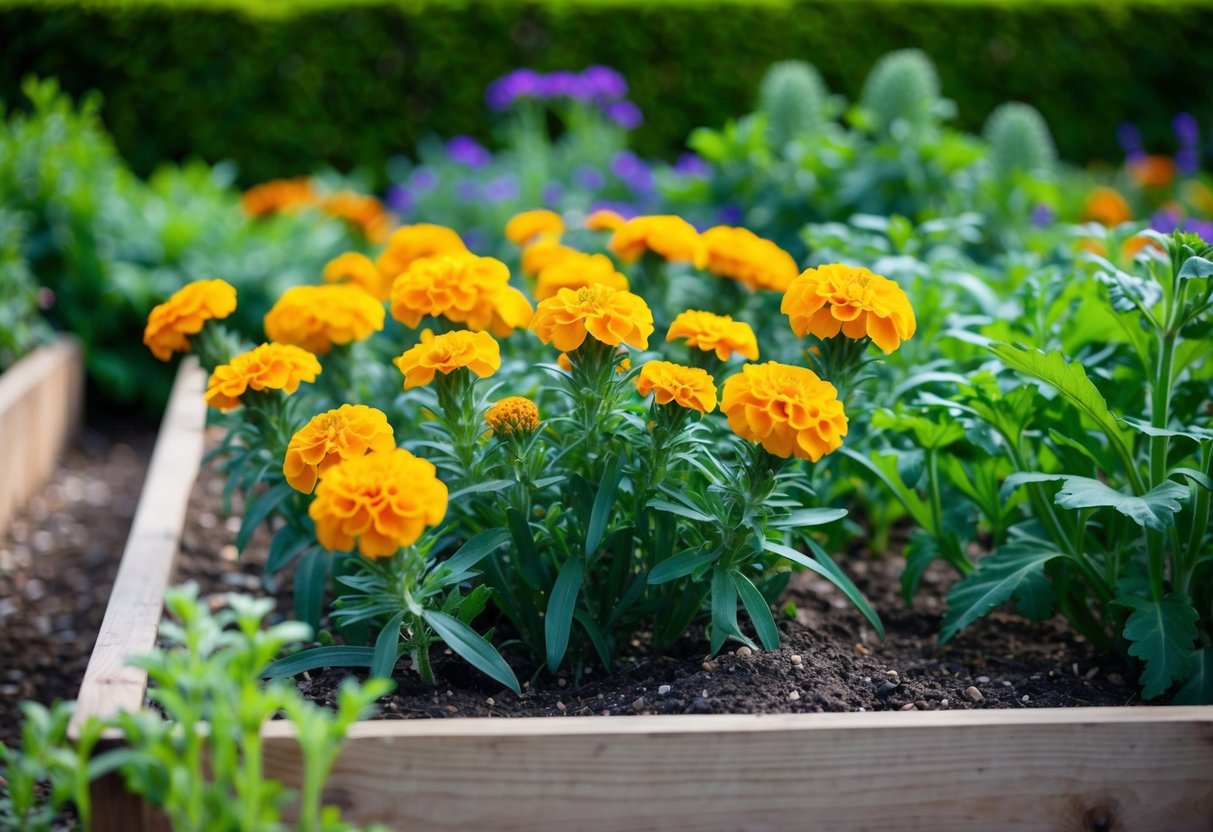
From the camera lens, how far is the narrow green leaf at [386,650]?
169 centimetres

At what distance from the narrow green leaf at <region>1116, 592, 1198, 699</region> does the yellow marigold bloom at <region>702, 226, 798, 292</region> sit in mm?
917

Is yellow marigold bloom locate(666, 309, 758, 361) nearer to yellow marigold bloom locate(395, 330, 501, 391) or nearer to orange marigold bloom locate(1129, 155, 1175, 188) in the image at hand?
yellow marigold bloom locate(395, 330, 501, 391)

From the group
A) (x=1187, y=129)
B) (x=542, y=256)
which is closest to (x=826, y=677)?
(x=542, y=256)

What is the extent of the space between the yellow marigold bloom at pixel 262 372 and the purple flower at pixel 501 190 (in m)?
2.87

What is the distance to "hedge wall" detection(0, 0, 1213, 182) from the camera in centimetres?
569

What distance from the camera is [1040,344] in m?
2.28

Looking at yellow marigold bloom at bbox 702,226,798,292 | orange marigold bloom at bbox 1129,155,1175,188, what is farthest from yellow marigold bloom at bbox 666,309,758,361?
orange marigold bloom at bbox 1129,155,1175,188

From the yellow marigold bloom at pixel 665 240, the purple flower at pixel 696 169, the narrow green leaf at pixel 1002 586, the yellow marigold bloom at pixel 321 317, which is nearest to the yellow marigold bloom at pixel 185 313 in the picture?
the yellow marigold bloom at pixel 321 317

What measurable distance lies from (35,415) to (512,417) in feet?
7.40

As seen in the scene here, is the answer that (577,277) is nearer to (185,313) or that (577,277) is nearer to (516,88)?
(185,313)

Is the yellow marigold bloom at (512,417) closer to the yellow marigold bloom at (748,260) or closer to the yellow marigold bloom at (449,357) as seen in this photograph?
the yellow marigold bloom at (449,357)

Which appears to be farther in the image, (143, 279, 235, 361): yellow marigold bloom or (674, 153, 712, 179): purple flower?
(674, 153, 712, 179): purple flower

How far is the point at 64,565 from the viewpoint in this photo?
3.08m

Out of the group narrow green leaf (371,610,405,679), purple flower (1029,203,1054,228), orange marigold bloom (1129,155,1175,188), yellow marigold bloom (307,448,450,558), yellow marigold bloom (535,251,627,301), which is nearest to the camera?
yellow marigold bloom (307,448,450,558)
